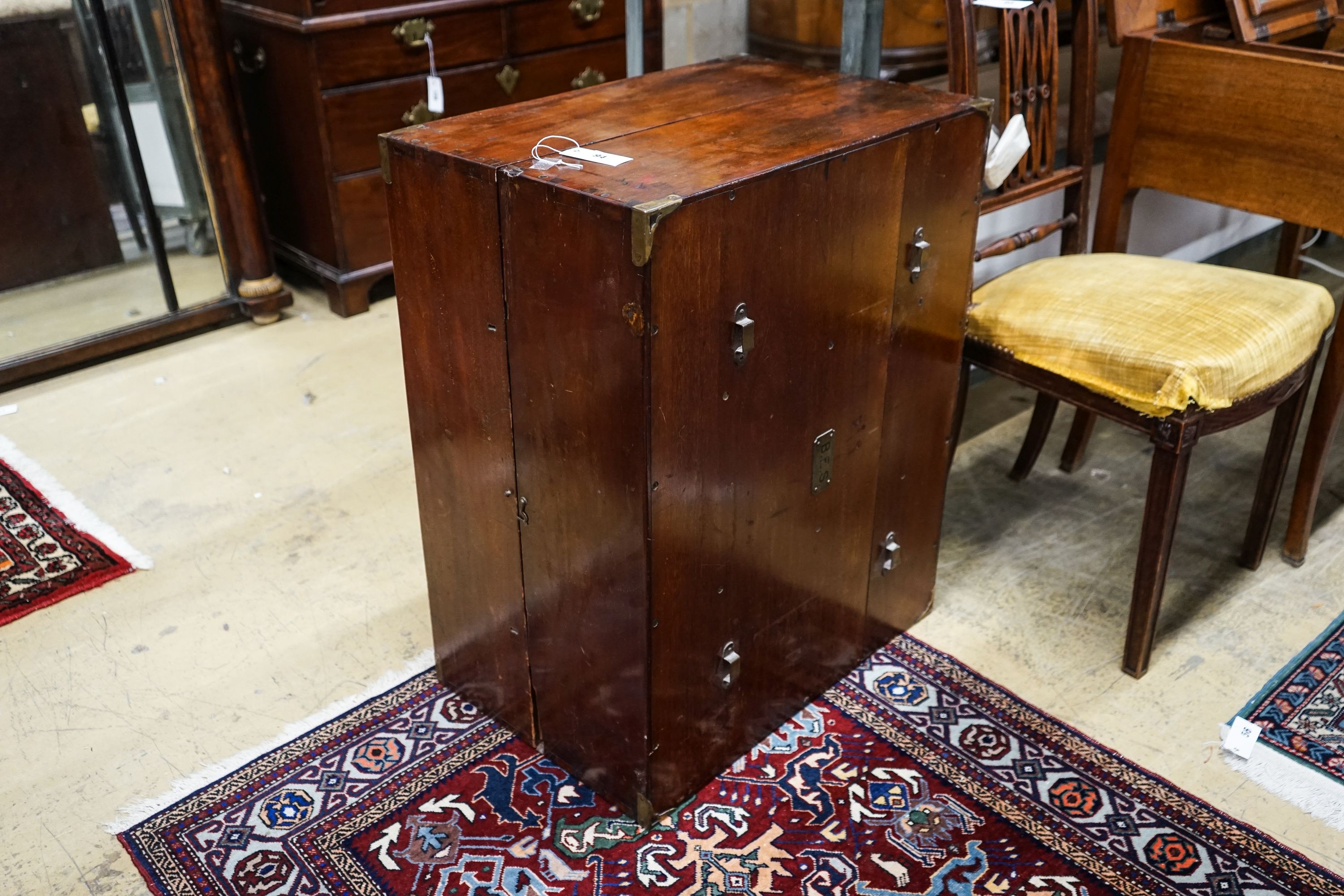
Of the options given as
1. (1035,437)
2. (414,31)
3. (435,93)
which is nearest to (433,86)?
(435,93)

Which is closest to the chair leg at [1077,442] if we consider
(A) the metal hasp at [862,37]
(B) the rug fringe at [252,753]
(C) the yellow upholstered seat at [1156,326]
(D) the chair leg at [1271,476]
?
(D) the chair leg at [1271,476]

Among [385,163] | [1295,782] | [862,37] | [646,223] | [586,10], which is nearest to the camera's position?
[646,223]

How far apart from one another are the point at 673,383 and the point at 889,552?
0.68 metres

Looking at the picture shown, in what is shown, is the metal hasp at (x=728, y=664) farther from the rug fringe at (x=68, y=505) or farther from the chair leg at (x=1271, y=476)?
the rug fringe at (x=68, y=505)

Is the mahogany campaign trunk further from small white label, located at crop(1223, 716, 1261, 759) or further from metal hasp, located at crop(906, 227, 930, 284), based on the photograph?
small white label, located at crop(1223, 716, 1261, 759)

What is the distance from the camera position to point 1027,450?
234 cm

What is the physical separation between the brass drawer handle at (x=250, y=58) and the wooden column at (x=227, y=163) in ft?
0.18

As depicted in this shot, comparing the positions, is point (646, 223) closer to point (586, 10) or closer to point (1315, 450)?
point (1315, 450)

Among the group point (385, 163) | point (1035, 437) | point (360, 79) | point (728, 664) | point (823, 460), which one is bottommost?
point (1035, 437)

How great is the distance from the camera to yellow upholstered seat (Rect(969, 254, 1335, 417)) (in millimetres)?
1648

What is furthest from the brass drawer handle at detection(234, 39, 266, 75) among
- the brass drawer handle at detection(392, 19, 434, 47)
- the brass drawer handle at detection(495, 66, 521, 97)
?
the brass drawer handle at detection(495, 66, 521, 97)

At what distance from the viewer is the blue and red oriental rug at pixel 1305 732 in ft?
5.34

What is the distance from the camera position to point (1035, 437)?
2318mm

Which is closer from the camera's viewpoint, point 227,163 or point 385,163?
point 385,163
